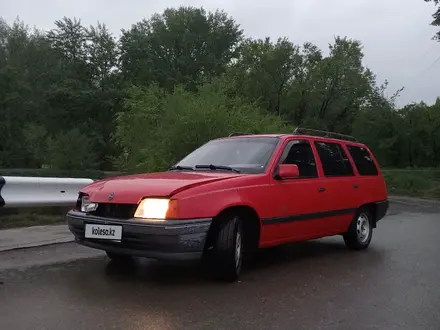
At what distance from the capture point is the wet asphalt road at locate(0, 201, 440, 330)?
14.2ft

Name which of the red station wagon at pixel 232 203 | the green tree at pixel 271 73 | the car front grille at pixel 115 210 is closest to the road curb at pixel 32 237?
the red station wagon at pixel 232 203

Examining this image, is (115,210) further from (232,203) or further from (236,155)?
(236,155)

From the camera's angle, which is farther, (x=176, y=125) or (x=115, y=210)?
(x=176, y=125)

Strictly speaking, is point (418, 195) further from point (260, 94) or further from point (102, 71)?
point (102, 71)

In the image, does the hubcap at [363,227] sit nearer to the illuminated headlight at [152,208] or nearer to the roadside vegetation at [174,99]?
the illuminated headlight at [152,208]

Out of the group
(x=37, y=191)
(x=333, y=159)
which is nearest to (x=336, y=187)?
(x=333, y=159)

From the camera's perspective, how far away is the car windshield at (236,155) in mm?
6391

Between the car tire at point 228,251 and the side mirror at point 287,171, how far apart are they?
830 millimetres

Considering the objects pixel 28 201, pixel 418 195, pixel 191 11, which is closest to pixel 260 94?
pixel 418 195

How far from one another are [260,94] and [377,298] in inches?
1195

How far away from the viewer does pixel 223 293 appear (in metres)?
5.17

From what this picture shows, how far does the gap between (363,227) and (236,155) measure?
2.64m

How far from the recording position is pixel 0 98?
3791 centimetres

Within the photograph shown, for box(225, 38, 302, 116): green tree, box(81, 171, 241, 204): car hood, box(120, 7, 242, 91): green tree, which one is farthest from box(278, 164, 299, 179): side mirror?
box(120, 7, 242, 91): green tree
